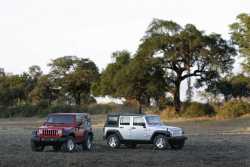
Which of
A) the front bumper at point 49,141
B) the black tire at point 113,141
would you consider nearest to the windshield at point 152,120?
the black tire at point 113,141

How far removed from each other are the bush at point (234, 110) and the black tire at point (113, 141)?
41.8 meters

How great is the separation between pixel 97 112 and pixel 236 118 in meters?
30.4

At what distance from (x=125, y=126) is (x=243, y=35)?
4889 centimetres

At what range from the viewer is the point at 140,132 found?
101ft

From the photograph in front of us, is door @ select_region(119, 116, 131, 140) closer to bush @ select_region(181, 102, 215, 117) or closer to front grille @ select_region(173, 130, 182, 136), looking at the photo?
front grille @ select_region(173, 130, 182, 136)

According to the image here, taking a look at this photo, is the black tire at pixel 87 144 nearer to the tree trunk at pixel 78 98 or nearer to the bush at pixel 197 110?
the bush at pixel 197 110

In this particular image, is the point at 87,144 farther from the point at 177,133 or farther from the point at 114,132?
the point at 177,133

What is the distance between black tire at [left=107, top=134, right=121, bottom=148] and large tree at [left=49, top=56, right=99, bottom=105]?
7358cm

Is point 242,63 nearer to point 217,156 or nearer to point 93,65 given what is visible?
point 93,65

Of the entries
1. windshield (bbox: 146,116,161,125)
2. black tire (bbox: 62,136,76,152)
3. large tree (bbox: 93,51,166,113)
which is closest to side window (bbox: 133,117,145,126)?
windshield (bbox: 146,116,161,125)

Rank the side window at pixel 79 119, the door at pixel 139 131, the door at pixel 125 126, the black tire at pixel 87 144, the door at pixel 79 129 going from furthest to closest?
the door at pixel 125 126 < the door at pixel 139 131 < the black tire at pixel 87 144 < the side window at pixel 79 119 < the door at pixel 79 129

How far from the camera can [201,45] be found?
75.1m

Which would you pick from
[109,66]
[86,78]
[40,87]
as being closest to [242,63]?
[109,66]

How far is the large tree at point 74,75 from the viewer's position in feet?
349
